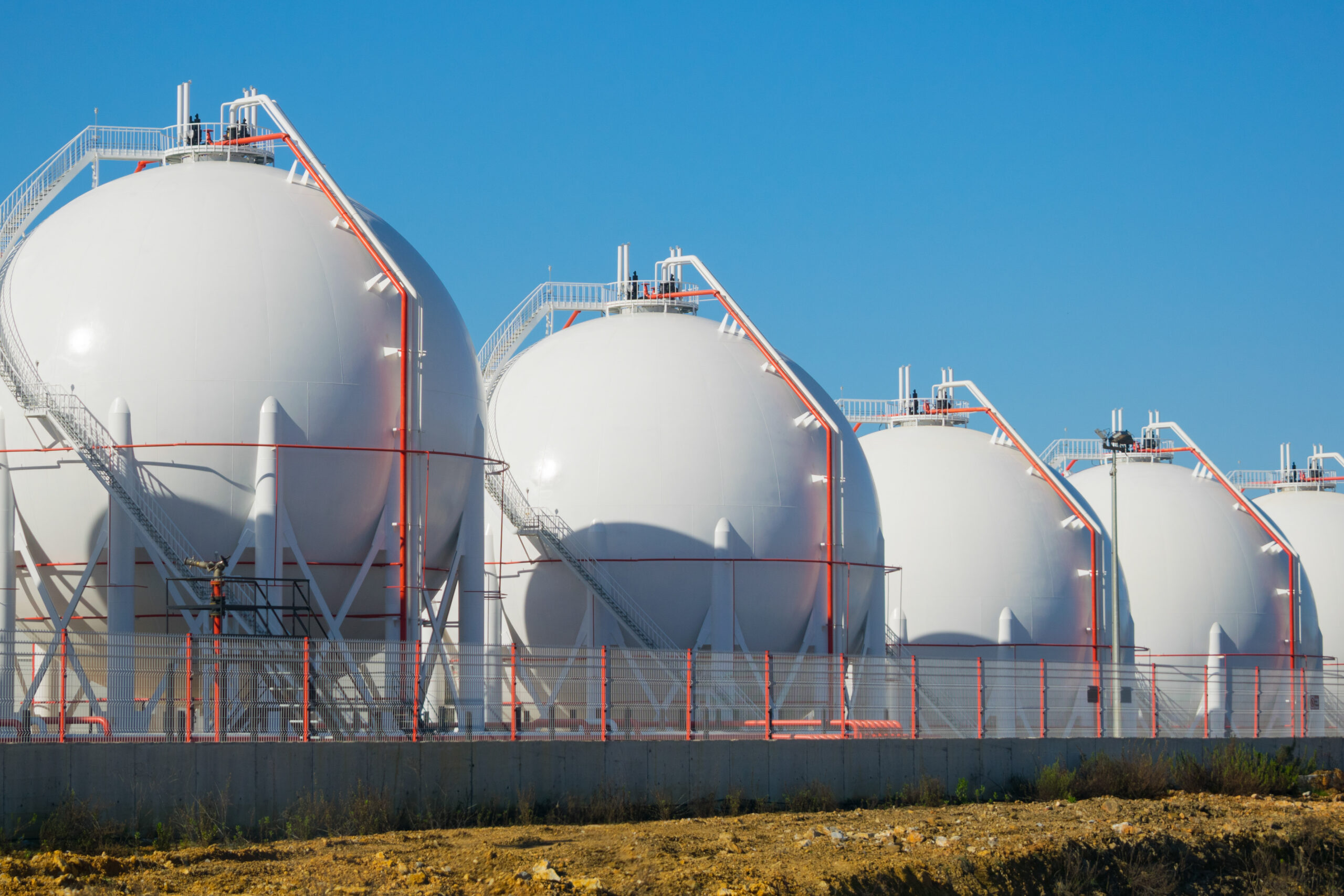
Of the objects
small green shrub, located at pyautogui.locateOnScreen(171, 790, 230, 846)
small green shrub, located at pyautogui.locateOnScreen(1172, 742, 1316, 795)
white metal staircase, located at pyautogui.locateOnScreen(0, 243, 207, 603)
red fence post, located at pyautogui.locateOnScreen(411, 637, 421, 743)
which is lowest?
small green shrub, located at pyautogui.locateOnScreen(1172, 742, 1316, 795)

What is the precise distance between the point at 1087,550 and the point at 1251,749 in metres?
9.87

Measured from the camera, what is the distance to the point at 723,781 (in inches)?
918

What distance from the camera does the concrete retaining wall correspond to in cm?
1833

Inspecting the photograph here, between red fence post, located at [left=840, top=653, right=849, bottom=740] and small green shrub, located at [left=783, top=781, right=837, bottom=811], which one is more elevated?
red fence post, located at [left=840, top=653, right=849, bottom=740]

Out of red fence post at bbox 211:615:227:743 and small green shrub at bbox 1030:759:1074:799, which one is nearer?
red fence post at bbox 211:615:227:743

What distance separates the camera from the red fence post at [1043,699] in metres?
28.3

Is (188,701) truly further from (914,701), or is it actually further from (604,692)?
(914,701)

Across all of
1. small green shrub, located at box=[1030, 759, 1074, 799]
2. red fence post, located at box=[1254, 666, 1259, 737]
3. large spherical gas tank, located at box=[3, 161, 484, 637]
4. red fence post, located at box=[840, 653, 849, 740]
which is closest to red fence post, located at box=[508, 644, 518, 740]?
large spherical gas tank, located at box=[3, 161, 484, 637]

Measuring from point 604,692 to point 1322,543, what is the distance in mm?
37759

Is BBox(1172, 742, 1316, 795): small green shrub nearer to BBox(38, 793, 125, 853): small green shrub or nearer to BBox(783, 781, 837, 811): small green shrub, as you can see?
BBox(783, 781, 837, 811): small green shrub

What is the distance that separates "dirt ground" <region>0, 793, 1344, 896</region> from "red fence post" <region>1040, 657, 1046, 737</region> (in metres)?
5.29

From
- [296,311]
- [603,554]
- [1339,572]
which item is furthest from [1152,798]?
[1339,572]

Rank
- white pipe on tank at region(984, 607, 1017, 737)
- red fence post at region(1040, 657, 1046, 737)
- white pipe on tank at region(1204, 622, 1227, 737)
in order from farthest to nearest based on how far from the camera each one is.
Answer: white pipe on tank at region(1204, 622, 1227, 737), red fence post at region(1040, 657, 1046, 737), white pipe on tank at region(984, 607, 1017, 737)

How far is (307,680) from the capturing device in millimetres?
20500
